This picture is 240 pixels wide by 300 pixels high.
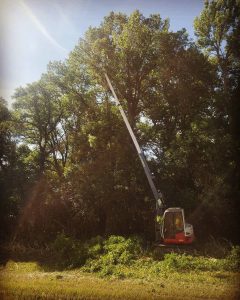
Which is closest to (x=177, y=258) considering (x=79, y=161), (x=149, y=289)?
(x=149, y=289)

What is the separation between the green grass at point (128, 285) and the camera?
11.7 metres

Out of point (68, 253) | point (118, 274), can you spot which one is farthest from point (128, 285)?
point (68, 253)

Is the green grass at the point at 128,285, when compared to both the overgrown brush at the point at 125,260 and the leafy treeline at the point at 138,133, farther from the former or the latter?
the leafy treeline at the point at 138,133

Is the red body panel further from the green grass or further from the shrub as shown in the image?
the shrub

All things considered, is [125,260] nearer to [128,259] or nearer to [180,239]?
[128,259]

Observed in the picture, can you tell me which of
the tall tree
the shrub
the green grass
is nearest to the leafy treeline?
the tall tree

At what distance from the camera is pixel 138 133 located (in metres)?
32.8

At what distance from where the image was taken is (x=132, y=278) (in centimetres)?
1548


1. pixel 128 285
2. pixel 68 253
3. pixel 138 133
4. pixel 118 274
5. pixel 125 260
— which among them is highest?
pixel 138 133

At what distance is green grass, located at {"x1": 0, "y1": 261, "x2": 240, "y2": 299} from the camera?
11680 mm

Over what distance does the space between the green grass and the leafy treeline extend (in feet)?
36.1

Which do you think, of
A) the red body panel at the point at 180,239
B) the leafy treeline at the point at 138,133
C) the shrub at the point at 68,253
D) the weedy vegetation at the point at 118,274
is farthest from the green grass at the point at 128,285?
the leafy treeline at the point at 138,133

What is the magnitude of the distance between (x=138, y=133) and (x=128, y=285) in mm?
20484

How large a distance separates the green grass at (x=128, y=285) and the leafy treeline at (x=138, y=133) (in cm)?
1101
